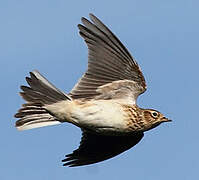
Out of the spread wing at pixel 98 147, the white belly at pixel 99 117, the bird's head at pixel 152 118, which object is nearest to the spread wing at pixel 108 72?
the bird's head at pixel 152 118

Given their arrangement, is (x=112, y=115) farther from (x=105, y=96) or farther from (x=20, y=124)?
(x=20, y=124)

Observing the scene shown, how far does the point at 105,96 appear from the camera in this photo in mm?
11008

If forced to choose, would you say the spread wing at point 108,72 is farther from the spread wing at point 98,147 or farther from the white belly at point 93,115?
the spread wing at point 98,147

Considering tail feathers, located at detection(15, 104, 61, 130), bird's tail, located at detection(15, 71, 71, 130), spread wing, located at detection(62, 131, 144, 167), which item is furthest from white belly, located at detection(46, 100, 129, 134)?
spread wing, located at detection(62, 131, 144, 167)

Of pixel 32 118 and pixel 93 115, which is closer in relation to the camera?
pixel 93 115

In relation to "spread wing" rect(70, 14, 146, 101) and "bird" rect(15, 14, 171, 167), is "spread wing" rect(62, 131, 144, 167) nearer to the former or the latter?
"bird" rect(15, 14, 171, 167)

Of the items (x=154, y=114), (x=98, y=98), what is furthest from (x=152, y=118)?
(x=98, y=98)

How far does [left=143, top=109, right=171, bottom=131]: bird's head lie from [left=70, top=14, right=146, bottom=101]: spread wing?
336mm

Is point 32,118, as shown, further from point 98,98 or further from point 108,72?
point 108,72

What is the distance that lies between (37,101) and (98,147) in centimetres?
142

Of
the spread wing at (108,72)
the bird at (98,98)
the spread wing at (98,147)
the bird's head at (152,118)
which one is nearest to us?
the bird at (98,98)

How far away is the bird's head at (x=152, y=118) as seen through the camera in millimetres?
10852

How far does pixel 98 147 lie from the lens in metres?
11.6

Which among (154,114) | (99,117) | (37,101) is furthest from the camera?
(154,114)
